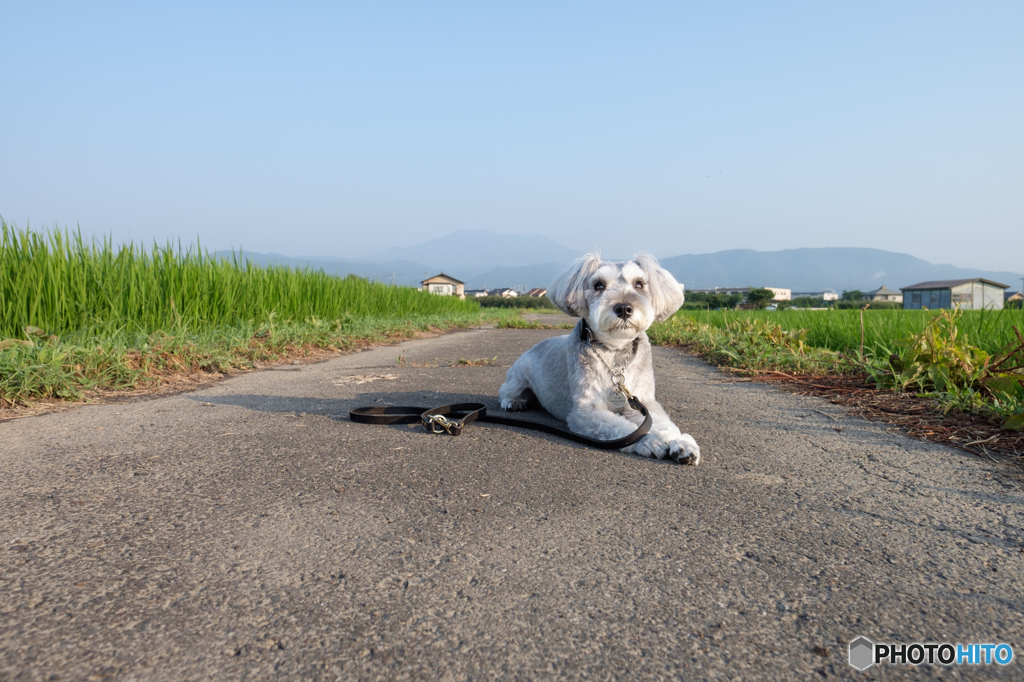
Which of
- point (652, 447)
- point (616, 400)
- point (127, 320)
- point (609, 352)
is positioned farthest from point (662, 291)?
point (127, 320)

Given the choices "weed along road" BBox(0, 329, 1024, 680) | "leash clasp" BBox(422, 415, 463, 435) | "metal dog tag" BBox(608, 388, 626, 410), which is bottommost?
"weed along road" BBox(0, 329, 1024, 680)

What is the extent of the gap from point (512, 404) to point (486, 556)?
2.74 meters

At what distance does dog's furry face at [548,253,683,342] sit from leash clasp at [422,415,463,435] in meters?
1.15

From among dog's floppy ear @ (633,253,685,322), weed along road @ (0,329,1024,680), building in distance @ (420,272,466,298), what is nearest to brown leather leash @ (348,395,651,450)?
weed along road @ (0,329,1024,680)

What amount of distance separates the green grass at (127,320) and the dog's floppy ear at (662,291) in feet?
15.5

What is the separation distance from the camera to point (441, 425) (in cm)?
364

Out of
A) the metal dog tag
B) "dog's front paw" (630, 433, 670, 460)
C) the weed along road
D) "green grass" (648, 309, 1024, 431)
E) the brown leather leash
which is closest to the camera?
the weed along road

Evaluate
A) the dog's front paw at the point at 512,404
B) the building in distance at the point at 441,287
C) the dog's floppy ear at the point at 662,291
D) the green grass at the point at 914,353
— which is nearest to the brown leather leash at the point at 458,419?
the dog's front paw at the point at 512,404

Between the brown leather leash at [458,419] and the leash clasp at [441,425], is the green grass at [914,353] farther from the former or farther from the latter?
the leash clasp at [441,425]

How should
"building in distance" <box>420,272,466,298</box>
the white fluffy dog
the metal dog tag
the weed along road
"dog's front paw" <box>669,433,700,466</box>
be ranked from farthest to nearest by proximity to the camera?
"building in distance" <box>420,272,466,298</box> < the metal dog tag < the white fluffy dog < "dog's front paw" <box>669,433,700,466</box> < the weed along road

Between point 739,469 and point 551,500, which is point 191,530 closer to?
point 551,500

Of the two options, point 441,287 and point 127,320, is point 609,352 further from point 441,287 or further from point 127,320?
point 441,287

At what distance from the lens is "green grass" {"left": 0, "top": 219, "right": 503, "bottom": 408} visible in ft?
15.9

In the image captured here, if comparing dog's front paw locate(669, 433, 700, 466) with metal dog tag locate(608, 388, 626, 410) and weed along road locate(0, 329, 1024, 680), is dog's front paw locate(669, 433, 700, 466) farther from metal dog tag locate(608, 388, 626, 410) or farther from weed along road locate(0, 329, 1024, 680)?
metal dog tag locate(608, 388, 626, 410)
